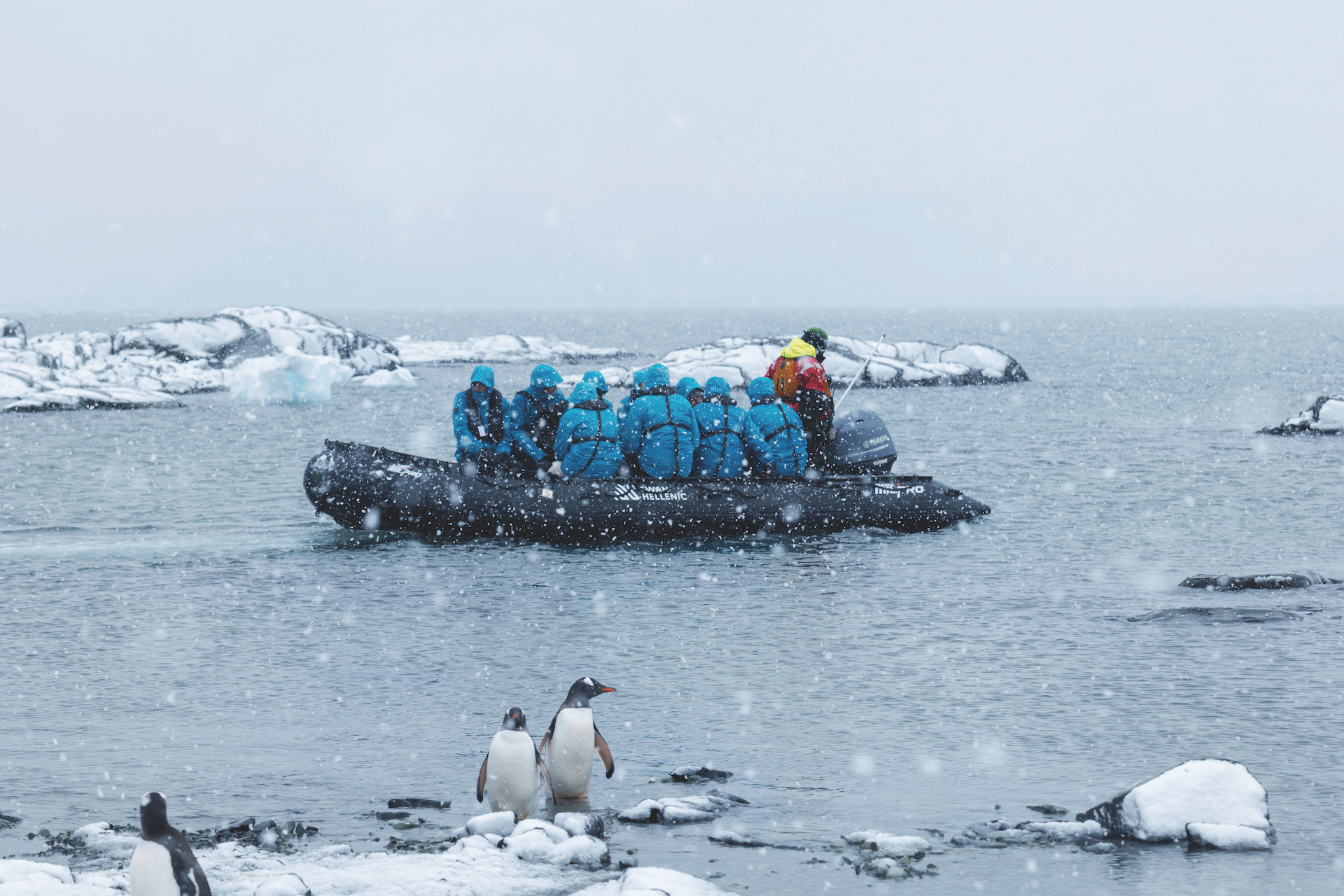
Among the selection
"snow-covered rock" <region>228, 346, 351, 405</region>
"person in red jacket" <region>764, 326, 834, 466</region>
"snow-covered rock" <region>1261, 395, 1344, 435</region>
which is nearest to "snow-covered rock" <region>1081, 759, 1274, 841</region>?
"person in red jacket" <region>764, 326, 834, 466</region>

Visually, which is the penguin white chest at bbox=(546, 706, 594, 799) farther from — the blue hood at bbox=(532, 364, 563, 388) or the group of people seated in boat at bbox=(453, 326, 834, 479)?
the blue hood at bbox=(532, 364, 563, 388)

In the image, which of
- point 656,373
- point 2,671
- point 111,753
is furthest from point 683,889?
point 656,373

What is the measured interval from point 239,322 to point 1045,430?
109 ft

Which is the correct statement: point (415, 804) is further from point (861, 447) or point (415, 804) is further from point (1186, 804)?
point (861, 447)

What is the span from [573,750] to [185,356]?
162 feet

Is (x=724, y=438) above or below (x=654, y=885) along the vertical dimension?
above

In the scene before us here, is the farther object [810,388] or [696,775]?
[810,388]

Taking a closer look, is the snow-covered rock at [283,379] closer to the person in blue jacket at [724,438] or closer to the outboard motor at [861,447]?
the outboard motor at [861,447]

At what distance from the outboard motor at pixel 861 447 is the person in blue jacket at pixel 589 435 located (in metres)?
2.78

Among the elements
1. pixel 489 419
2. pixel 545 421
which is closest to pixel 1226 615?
pixel 545 421

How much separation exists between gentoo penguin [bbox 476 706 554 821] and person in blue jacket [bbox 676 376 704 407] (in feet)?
27.8

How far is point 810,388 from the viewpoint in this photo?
51.4 feet

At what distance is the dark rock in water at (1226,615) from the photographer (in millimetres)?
11352

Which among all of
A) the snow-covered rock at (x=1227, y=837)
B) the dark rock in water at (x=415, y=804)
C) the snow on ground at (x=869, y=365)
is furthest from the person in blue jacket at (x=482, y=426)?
the snow on ground at (x=869, y=365)
